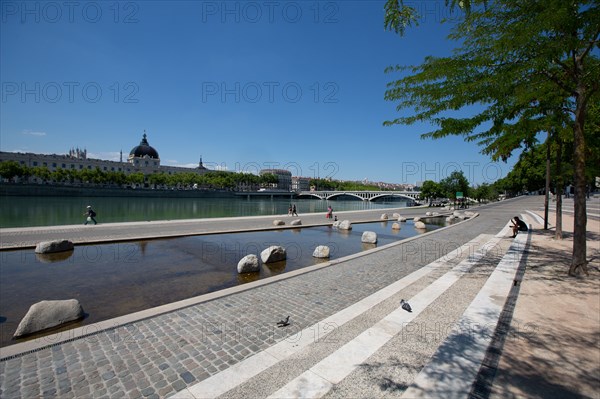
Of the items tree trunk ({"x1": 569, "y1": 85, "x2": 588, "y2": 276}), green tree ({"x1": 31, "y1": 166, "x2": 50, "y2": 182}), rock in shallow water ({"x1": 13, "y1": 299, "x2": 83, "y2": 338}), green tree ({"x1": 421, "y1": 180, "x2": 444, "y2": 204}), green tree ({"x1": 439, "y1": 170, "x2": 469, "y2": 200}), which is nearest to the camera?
rock in shallow water ({"x1": 13, "y1": 299, "x2": 83, "y2": 338})

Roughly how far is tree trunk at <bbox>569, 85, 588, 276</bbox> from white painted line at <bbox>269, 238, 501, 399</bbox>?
153 inches

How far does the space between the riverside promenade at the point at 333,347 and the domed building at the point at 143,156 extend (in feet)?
480

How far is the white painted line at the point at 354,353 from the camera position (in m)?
3.22

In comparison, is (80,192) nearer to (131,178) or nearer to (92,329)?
(131,178)

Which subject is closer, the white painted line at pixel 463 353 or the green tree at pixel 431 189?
the white painted line at pixel 463 353

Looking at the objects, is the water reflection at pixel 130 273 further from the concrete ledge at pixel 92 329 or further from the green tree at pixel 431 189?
the green tree at pixel 431 189

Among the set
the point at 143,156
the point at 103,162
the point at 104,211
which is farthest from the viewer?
the point at 143,156

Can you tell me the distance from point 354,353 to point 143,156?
15298 centimetres

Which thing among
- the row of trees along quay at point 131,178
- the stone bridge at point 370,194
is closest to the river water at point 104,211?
the row of trees along quay at point 131,178

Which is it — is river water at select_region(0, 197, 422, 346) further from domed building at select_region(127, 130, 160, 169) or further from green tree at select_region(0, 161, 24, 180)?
domed building at select_region(127, 130, 160, 169)

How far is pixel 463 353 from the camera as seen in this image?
3.79m

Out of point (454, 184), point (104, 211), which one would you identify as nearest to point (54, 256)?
point (104, 211)

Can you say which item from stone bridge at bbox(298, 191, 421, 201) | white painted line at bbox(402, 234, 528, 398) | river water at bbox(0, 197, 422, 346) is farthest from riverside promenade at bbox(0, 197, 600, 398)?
stone bridge at bbox(298, 191, 421, 201)

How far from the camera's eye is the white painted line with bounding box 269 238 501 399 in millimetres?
3216
